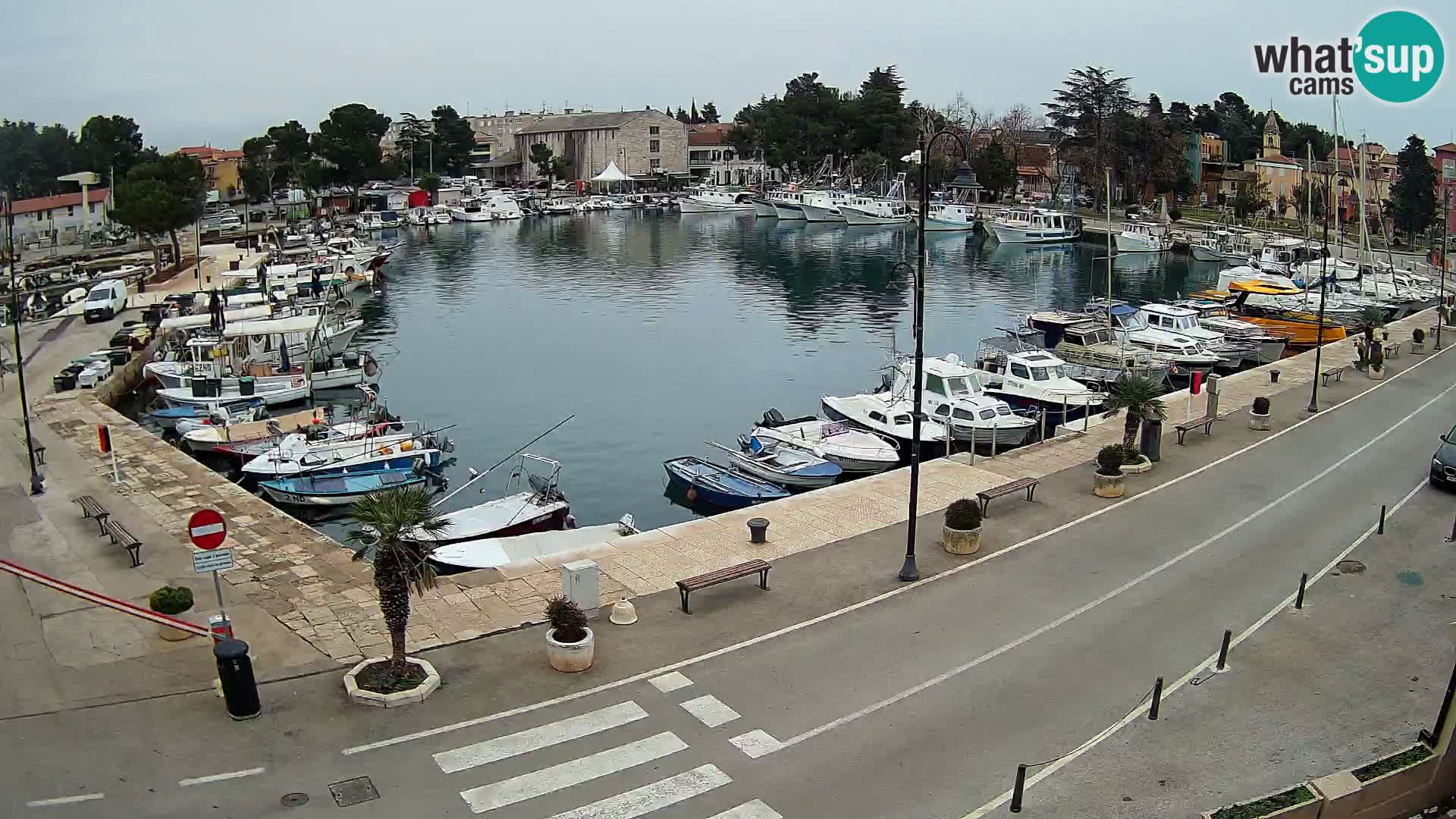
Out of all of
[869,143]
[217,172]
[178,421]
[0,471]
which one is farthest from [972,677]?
[217,172]

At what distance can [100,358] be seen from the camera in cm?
4619

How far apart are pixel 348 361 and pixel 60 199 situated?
230ft

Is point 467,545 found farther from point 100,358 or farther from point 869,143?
point 869,143

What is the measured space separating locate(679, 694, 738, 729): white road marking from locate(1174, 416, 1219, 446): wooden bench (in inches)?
762

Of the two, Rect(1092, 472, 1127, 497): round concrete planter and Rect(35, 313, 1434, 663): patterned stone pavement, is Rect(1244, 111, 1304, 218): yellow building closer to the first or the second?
Rect(35, 313, 1434, 663): patterned stone pavement

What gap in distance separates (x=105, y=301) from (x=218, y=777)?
53.5 metres

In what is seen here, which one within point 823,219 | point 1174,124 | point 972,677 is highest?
point 1174,124

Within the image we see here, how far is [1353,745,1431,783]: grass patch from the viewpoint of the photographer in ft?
42.9

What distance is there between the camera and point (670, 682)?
1631cm

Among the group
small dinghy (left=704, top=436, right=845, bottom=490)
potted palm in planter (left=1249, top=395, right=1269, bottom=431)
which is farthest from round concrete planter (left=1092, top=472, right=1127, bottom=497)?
small dinghy (left=704, top=436, right=845, bottom=490)

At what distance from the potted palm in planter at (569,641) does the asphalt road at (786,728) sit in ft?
2.63

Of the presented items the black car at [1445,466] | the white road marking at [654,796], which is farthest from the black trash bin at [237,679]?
the black car at [1445,466]

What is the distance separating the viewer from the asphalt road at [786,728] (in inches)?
520

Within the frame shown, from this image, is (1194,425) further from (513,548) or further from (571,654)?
(571,654)
